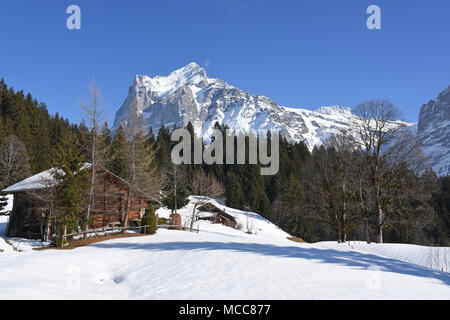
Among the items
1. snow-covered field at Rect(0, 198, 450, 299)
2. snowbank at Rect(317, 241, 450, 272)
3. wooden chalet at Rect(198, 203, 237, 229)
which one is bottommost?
wooden chalet at Rect(198, 203, 237, 229)

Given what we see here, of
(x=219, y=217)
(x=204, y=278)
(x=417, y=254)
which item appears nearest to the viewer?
(x=204, y=278)

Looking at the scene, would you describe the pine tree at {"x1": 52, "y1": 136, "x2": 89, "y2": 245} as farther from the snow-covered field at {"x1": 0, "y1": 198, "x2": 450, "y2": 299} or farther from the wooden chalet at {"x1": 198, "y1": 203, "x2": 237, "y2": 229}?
the wooden chalet at {"x1": 198, "y1": 203, "x2": 237, "y2": 229}

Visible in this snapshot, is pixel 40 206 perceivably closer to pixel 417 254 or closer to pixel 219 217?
pixel 417 254

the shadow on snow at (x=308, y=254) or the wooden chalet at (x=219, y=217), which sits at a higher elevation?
the shadow on snow at (x=308, y=254)

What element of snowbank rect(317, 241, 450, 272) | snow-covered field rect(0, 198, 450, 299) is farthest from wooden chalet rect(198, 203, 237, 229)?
snow-covered field rect(0, 198, 450, 299)

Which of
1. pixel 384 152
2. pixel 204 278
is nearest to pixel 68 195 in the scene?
pixel 204 278

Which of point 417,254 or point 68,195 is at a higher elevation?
point 68,195

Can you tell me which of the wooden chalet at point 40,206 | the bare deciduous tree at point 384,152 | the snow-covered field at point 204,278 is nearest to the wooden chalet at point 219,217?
the wooden chalet at point 40,206

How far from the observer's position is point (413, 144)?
20609 mm

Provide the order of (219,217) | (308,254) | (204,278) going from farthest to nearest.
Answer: (219,217)
(308,254)
(204,278)

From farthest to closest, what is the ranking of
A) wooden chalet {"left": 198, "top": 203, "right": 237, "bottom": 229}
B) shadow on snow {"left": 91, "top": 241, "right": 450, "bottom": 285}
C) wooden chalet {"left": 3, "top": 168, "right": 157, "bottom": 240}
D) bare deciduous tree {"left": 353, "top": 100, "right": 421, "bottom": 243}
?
wooden chalet {"left": 198, "top": 203, "right": 237, "bottom": 229} → wooden chalet {"left": 3, "top": 168, "right": 157, "bottom": 240} → bare deciduous tree {"left": 353, "top": 100, "right": 421, "bottom": 243} → shadow on snow {"left": 91, "top": 241, "right": 450, "bottom": 285}

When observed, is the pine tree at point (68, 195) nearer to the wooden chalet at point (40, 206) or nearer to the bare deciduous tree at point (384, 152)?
the wooden chalet at point (40, 206)

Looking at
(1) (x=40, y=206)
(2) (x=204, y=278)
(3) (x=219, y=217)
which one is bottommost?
(3) (x=219, y=217)
